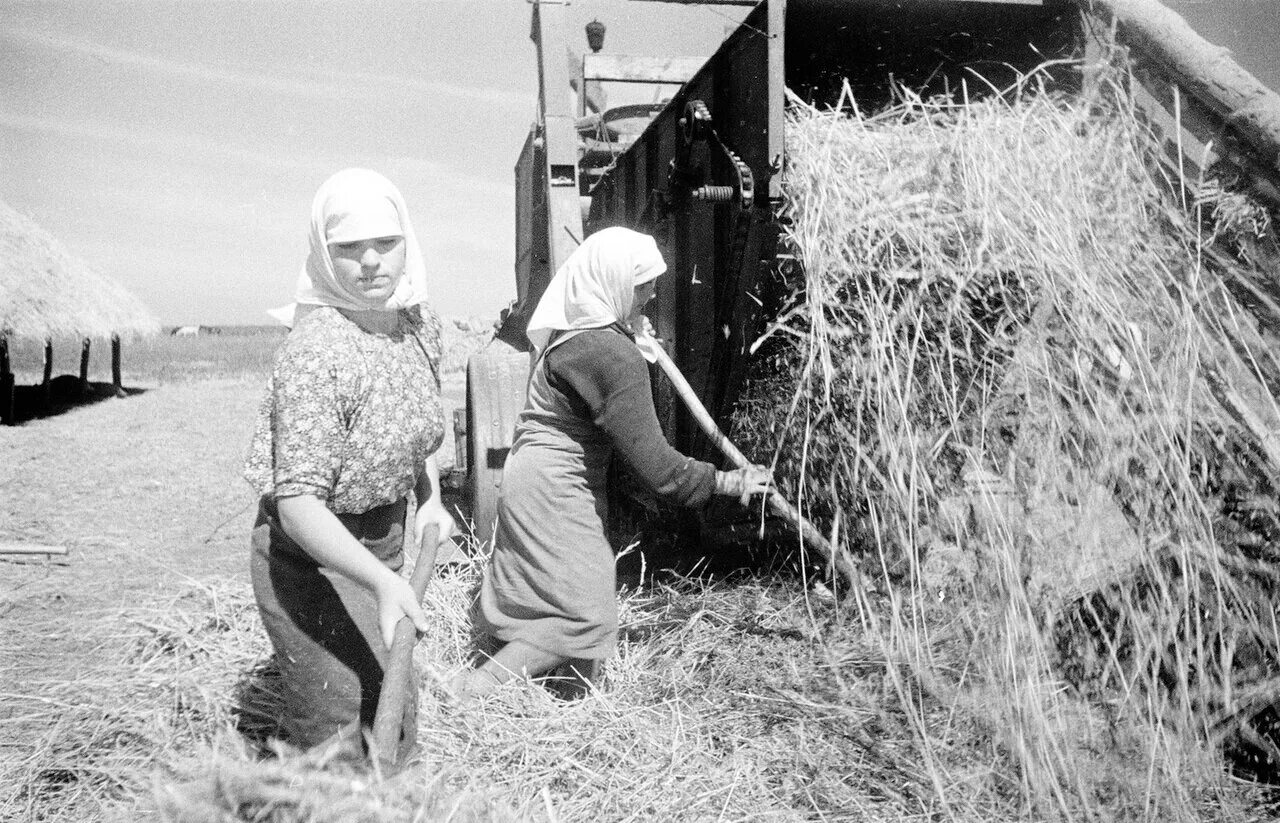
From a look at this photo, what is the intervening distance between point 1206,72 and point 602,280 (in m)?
1.81

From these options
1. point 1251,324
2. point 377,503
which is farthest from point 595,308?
point 1251,324

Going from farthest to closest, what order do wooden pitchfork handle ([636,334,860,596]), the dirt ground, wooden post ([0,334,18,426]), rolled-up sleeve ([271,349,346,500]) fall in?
wooden post ([0,334,18,426]) < the dirt ground < wooden pitchfork handle ([636,334,860,596]) < rolled-up sleeve ([271,349,346,500])

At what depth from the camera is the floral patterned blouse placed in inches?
75.0

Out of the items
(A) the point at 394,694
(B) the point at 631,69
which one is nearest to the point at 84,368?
(B) the point at 631,69

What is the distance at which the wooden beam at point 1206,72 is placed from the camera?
7.66ft

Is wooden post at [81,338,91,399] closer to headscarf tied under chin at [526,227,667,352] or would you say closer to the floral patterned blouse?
headscarf tied under chin at [526,227,667,352]

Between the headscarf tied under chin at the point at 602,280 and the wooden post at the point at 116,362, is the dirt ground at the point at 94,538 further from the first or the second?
the wooden post at the point at 116,362

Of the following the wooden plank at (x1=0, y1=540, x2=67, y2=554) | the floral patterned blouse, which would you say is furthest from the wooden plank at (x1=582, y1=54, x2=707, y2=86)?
the floral patterned blouse

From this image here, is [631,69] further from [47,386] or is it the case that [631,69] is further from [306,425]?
[47,386]

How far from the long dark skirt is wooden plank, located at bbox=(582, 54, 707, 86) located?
491 centimetres

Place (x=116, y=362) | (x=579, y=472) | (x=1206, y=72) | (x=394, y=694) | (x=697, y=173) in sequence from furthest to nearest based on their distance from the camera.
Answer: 1. (x=116, y=362)
2. (x=697, y=173)
3. (x=579, y=472)
4. (x=1206, y=72)
5. (x=394, y=694)

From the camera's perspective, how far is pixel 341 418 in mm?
1979

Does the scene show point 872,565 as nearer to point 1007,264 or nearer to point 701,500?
point 701,500

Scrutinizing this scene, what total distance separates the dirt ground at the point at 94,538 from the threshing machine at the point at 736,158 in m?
1.71
